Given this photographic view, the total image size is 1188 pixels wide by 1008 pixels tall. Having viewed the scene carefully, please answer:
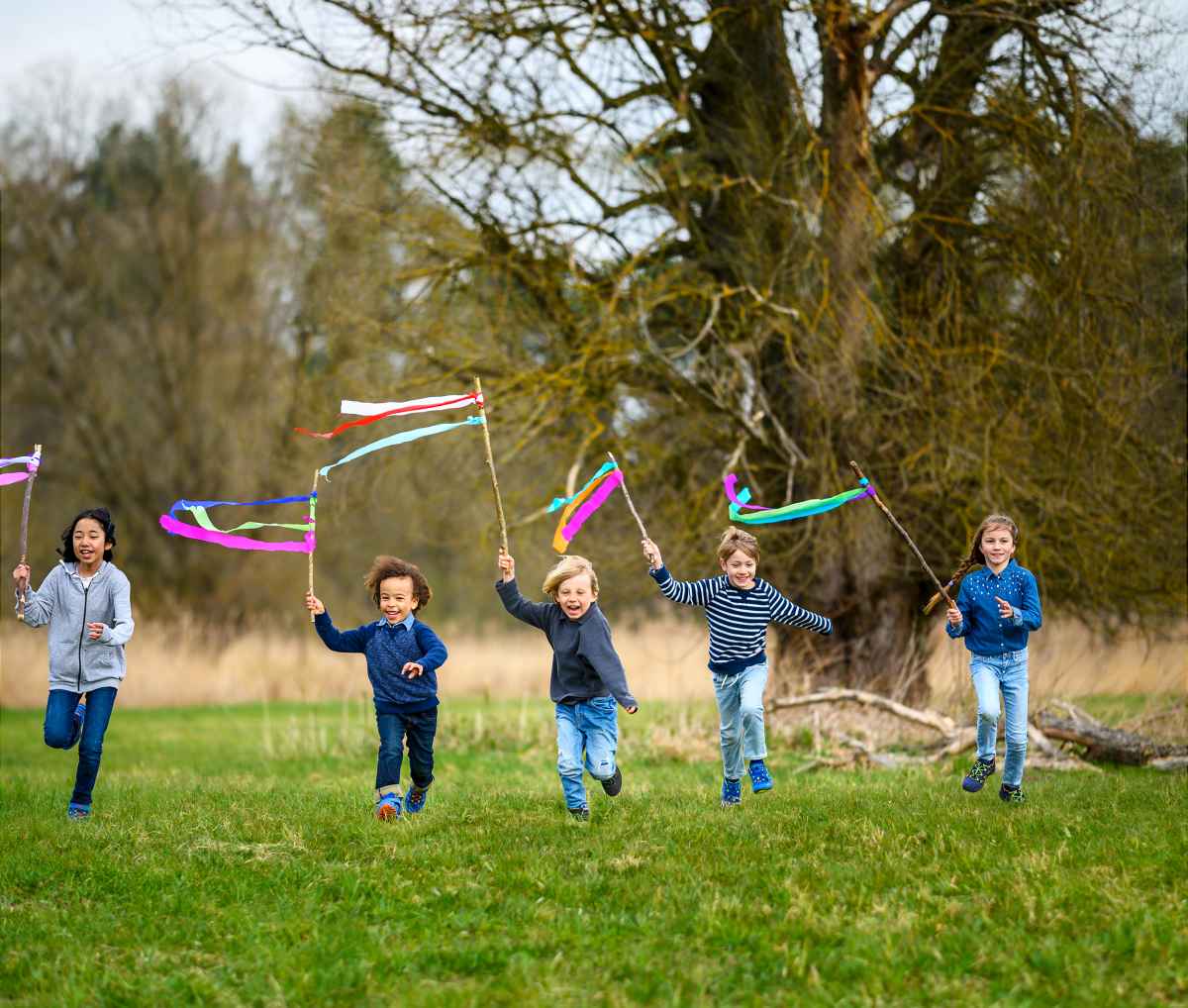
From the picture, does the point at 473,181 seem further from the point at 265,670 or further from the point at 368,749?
the point at 265,670

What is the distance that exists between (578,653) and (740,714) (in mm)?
1070

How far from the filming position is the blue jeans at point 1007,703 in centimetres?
775

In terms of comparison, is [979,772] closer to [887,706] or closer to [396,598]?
[396,598]

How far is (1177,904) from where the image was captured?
5.68 metres

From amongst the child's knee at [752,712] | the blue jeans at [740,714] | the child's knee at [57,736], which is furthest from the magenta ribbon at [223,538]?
the child's knee at [752,712]

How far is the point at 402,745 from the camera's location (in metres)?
7.93

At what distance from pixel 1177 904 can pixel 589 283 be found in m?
9.37

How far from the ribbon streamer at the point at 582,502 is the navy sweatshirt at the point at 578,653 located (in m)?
0.40

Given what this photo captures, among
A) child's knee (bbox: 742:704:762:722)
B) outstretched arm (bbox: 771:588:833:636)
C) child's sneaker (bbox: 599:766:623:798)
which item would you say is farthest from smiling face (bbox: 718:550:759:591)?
child's sneaker (bbox: 599:766:623:798)


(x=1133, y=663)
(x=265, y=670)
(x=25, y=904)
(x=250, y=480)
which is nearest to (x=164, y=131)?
(x=250, y=480)

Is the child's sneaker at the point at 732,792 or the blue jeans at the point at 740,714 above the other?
the blue jeans at the point at 740,714

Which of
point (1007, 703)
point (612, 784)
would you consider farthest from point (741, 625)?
point (1007, 703)

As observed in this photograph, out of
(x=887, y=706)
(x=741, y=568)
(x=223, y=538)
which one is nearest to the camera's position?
(x=741, y=568)

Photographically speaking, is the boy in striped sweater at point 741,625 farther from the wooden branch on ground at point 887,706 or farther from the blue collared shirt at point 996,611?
the wooden branch on ground at point 887,706
